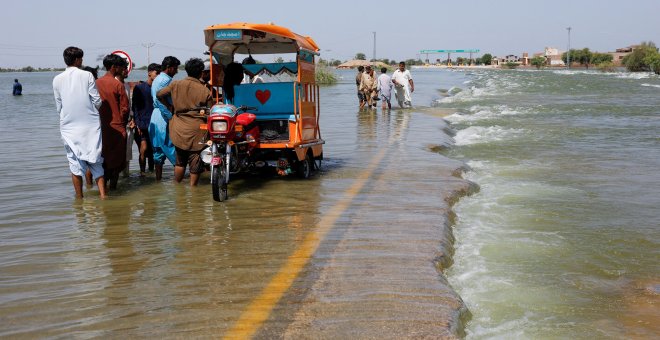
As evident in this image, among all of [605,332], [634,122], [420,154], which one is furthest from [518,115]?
[605,332]

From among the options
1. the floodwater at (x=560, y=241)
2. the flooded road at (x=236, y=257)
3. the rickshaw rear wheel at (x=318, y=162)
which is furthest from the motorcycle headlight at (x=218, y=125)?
the floodwater at (x=560, y=241)

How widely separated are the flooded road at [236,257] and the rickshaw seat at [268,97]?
980mm

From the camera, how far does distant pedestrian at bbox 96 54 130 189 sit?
809 centimetres

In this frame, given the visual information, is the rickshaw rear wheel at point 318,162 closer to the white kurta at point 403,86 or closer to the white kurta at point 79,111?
the white kurta at point 79,111

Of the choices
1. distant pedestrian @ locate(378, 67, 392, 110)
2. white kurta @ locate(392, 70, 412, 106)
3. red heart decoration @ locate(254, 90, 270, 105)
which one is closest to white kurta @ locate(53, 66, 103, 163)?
Result: red heart decoration @ locate(254, 90, 270, 105)

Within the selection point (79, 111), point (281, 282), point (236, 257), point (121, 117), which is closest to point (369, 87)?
point (121, 117)

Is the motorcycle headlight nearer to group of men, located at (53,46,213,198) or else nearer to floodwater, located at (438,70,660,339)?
group of men, located at (53,46,213,198)

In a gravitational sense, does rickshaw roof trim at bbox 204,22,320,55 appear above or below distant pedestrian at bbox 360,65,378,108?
above

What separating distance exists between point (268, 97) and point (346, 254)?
4454 millimetres

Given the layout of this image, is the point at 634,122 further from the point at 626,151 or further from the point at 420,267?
the point at 420,267

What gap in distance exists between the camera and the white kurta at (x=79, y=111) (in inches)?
290

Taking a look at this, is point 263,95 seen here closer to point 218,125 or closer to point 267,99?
point 267,99

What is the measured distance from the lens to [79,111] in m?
7.43

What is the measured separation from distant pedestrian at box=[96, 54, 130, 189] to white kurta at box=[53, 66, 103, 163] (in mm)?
529
